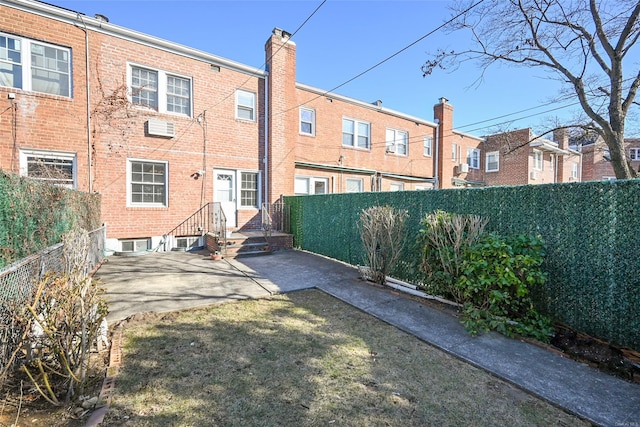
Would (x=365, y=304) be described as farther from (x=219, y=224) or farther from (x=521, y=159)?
(x=521, y=159)

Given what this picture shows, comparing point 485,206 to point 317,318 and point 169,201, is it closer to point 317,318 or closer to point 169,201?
point 317,318

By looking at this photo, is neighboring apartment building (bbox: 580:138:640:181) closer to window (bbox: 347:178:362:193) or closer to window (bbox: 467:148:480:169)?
window (bbox: 467:148:480:169)

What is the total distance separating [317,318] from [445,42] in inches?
404

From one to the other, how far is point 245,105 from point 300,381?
36.3 ft

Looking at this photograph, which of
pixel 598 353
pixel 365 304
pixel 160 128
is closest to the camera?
pixel 598 353

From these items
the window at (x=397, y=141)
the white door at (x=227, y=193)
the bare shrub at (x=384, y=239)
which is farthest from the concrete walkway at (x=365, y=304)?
the window at (x=397, y=141)

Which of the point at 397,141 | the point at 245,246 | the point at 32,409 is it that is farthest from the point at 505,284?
the point at 397,141

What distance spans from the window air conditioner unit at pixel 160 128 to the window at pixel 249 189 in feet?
9.27

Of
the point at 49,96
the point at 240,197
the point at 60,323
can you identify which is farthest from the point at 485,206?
the point at 49,96

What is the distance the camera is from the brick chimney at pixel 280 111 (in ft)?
39.7

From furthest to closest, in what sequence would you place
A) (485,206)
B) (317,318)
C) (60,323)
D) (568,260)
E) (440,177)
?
1. (440,177)
2. (485,206)
3. (317,318)
4. (568,260)
5. (60,323)

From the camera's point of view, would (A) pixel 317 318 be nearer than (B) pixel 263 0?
Yes

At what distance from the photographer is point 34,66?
8430 mm

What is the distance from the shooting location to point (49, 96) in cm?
859
